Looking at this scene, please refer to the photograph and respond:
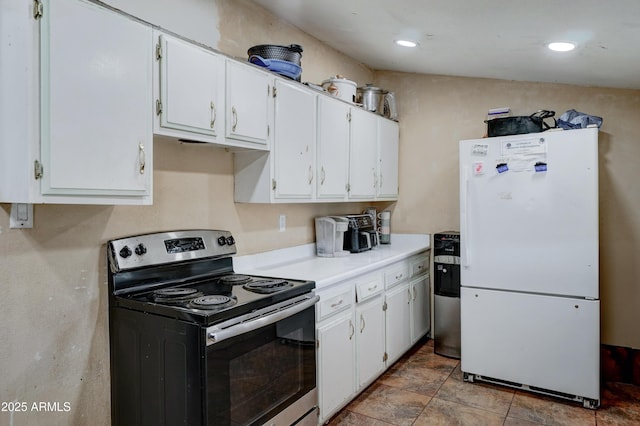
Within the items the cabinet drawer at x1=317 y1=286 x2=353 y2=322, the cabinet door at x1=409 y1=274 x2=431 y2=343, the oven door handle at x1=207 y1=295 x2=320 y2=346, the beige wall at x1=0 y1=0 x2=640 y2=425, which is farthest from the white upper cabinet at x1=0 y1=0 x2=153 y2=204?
the cabinet door at x1=409 y1=274 x2=431 y2=343

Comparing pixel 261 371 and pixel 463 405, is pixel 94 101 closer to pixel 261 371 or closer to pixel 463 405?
pixel 261 371

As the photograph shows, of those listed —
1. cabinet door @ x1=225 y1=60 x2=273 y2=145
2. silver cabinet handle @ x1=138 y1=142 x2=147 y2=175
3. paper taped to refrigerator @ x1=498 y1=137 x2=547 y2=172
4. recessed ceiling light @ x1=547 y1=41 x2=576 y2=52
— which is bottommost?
silver cabinet handle @ x1=138 y1=142 x2=147 y2=175

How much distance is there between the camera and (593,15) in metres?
1.90

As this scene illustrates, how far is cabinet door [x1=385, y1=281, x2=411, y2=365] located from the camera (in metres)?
3.19

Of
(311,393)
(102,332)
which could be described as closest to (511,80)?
(311,393)

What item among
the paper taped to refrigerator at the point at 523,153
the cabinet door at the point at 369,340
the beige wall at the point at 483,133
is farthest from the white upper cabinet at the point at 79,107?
the beige wall at the point at 483,133

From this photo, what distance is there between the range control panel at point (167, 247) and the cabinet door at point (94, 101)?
33cm

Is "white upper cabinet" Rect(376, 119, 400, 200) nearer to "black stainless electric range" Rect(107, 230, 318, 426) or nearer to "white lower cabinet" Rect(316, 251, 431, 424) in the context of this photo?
"white lower cabinet" Rect(316, 251, 431, 424)

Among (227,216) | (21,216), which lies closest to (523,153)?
(227,216)

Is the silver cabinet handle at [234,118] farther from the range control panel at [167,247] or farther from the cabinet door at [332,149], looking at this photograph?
the cabinet door at [332,149]

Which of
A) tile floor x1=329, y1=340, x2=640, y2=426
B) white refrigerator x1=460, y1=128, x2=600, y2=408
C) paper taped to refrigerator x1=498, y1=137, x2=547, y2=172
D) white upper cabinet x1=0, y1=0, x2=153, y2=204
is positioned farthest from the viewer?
paper taped to refrigerator x1=498, y1=137, x2=547, y2=172

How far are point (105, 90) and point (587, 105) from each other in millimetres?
3428

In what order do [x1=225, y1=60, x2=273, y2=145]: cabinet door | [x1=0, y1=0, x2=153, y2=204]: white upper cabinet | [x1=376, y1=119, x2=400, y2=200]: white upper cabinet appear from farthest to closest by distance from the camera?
[x1=376, y1=119, x2=400, y2=200]: white upper cabinet < [x1=225, y1=60, x2=273, y2=145]: cabinet door < [x1=0, y1=0, x2=153, y2=204]: white upper cabinet

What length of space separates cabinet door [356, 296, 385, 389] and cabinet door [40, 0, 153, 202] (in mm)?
1681
